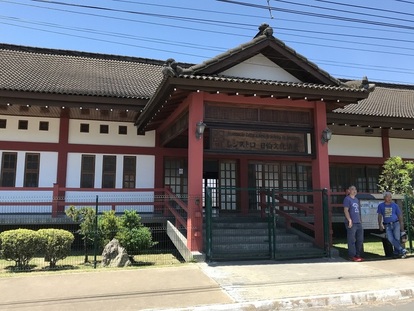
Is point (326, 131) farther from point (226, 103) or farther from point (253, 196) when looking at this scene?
point (253, 196)

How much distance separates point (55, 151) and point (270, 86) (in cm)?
859

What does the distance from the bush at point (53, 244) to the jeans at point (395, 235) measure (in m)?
8.73

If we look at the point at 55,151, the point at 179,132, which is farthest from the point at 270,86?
the point at 55,151

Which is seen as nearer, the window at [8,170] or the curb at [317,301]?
the curb at [317,301]

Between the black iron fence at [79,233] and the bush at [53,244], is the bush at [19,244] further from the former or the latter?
the bush at [53,244]

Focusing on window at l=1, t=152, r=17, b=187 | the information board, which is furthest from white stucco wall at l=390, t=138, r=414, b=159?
window at l=1, t=152, r=17, b=187

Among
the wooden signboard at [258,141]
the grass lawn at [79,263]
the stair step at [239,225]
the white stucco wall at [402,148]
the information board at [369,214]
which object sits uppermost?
the white stucco wall at [402,148]

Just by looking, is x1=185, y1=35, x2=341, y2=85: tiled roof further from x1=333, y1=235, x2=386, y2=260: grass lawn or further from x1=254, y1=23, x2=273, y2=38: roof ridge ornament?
x1=333, y1=235, x2=386, y2=260: grass lawn

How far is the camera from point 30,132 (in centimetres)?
1394

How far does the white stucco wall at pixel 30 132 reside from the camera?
13.7 meters

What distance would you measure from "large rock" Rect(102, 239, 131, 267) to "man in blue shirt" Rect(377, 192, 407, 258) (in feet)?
23.1

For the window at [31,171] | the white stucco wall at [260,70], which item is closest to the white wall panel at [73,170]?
the window at [31,171]

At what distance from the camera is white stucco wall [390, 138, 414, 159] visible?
17.4 meters

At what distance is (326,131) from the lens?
428 inches
